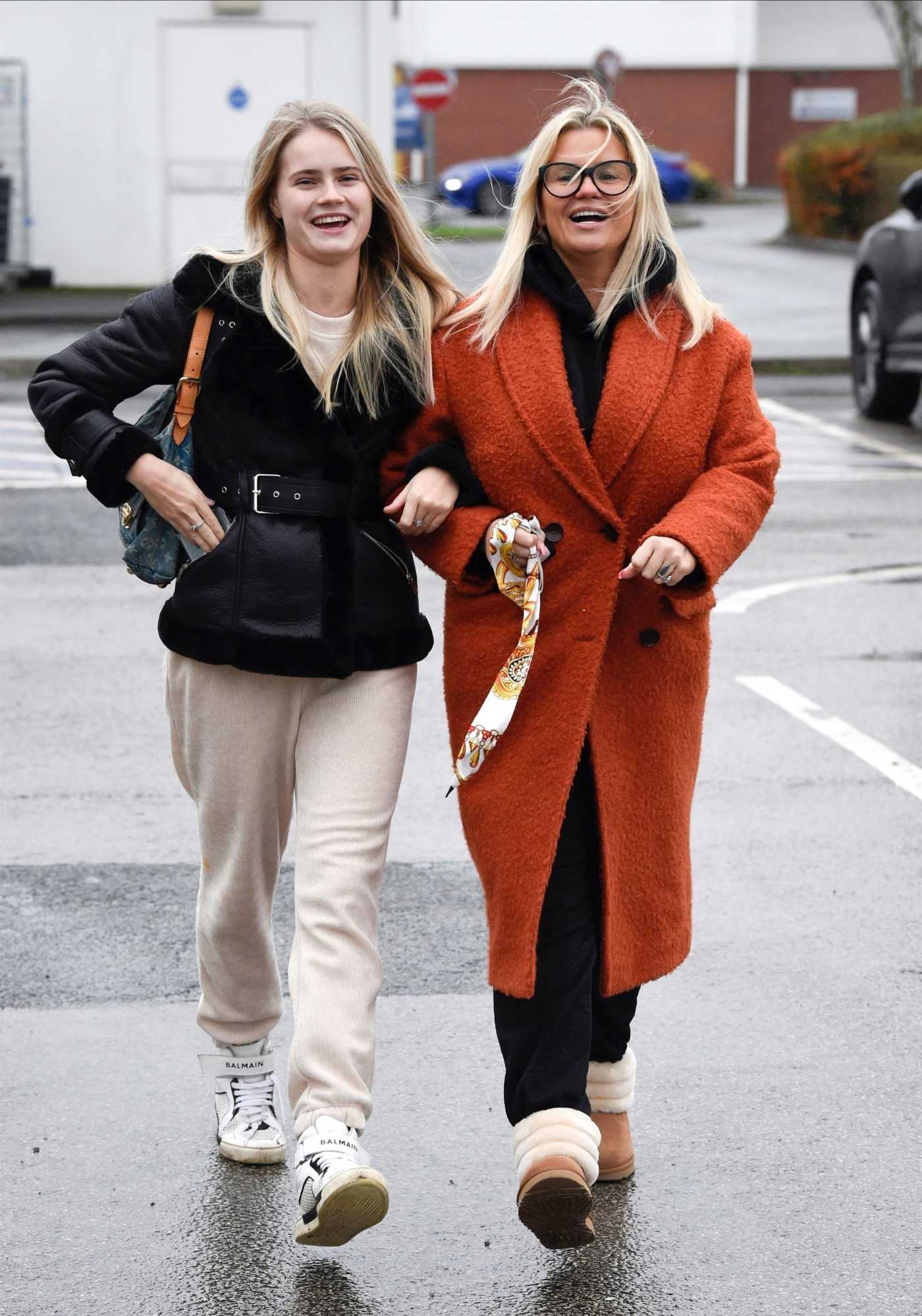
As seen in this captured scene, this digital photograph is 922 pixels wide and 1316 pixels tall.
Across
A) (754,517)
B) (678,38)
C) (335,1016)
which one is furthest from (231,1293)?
(678,38)

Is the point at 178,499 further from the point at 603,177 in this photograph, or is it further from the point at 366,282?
the point at 603,177

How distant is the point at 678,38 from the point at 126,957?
4821cm

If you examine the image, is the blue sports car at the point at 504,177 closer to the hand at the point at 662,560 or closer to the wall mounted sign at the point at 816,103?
the wall mounted sign at the point at 816,103

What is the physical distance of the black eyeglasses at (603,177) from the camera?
351cm

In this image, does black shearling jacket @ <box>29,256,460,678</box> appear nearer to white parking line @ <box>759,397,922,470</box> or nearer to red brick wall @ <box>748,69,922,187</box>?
white parking line @ <box>759,397,922,470</box>

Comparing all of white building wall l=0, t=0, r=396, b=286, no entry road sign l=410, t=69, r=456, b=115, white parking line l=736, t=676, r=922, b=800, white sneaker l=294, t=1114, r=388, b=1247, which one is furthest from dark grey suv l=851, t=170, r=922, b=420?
no entry road sign l=410, t=69, r=456, b=115

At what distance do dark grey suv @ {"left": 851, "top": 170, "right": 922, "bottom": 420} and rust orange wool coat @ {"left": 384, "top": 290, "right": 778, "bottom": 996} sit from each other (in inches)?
407

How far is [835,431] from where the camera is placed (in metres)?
14.6

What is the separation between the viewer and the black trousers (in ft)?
11.5

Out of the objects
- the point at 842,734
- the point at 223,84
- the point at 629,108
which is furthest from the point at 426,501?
the point at 629,108

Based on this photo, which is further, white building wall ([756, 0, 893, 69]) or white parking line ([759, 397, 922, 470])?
white building wall ([756, 0, 893, 69])

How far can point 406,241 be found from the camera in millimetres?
3715

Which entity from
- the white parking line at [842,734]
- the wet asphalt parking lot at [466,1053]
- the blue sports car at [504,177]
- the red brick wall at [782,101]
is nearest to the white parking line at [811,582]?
the wet asphalt parking lot at [466,1053]

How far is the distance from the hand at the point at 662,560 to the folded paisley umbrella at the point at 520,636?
17 cm
